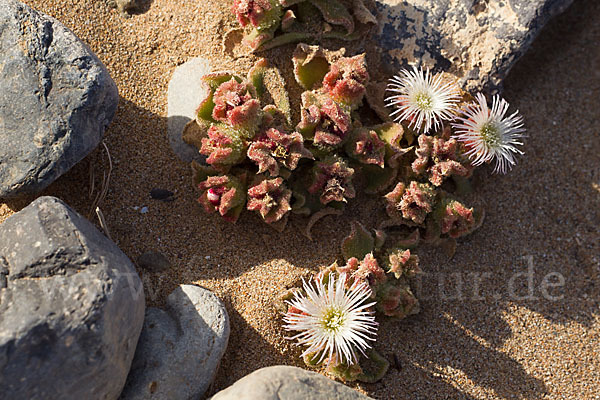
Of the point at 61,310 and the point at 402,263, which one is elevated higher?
the point at 61,310

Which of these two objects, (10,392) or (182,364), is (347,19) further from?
(10,392)

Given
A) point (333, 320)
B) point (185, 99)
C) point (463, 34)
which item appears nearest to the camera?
point (333, 320)

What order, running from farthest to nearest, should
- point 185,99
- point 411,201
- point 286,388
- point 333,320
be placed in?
point 185,99 < point 411,201 < point 333,320 < point 286,388

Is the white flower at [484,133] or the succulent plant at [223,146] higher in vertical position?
the white flower at [484,133]

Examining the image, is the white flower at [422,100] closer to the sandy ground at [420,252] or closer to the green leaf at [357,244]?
the sandy ground at [420,252]

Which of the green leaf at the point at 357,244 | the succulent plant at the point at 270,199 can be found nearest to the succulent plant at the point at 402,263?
the green leaf at the point at 357,244

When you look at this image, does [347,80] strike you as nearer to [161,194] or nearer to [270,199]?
[270,199]

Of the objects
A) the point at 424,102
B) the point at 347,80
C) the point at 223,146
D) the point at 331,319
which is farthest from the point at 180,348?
the point at 424,102

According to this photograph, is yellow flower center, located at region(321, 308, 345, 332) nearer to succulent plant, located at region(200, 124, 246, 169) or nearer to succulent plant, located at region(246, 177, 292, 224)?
succulent plant, located at region(246, 177, 292, 224)
